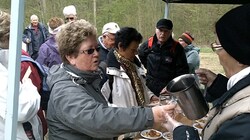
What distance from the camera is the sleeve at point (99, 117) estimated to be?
4.19 feet

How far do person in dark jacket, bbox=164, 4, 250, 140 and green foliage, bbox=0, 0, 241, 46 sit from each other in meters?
10.6

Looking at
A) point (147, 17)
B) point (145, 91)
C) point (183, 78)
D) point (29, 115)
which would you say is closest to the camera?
point (29, 115)

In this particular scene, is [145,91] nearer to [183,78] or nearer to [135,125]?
[183,78]

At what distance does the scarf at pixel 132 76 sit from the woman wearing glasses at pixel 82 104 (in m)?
0.87

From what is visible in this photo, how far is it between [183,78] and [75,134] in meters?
0.63

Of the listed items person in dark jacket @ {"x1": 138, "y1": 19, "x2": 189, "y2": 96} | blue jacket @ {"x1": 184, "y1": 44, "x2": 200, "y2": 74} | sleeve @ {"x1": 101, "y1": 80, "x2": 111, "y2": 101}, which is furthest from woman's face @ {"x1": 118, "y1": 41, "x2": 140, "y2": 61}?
blue jacket @ {"x1": 184, "y1": 44, "x2": 200, "y2": 74}

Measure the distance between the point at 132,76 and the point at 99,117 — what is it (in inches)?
46.0

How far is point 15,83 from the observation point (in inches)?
49.2

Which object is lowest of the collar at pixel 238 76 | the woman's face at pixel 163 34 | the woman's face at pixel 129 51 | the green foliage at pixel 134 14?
the collar at pixel 238 76

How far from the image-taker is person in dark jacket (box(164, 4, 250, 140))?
96 cm

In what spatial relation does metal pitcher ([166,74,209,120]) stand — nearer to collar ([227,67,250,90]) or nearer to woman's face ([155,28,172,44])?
collar ([227,67,250,90])

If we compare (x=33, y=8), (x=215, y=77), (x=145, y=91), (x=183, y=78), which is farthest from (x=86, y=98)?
(x=33, y=8)

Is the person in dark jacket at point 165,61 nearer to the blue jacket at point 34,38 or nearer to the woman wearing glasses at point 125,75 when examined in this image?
the woman wearing glasses at point 125,75

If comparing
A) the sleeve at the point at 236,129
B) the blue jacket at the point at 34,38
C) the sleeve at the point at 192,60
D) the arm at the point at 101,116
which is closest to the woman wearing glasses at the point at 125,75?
the arm at the point at 101,116
